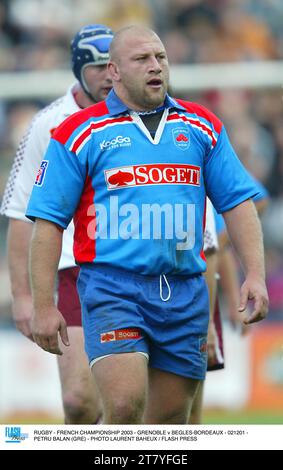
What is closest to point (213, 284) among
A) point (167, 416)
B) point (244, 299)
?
point (167, 416)

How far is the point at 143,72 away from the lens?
5422 millimetres

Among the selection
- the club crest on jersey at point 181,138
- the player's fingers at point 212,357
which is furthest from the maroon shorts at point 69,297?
the club crest on jersey at point 181,138

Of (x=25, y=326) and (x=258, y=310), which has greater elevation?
(x=258, y=310)

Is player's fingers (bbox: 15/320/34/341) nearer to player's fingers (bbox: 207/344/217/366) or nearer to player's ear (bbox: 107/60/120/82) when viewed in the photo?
player's fingers (bbox: 207/344/217/366)

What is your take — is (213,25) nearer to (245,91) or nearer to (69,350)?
(245,91)

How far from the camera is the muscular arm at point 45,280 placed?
5301 millimetres

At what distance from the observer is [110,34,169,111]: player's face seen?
213 inches

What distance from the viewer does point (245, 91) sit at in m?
12.9

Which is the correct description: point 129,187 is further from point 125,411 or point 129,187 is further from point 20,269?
point 20,269

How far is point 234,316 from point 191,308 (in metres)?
2.57

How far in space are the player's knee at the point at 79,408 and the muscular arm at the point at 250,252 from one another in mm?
1505

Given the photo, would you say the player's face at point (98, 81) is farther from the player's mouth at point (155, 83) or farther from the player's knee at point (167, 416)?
the player's knee at point (167, 416)

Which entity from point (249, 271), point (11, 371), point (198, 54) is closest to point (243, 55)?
point (198, 54)

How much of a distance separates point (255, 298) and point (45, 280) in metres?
0.96
